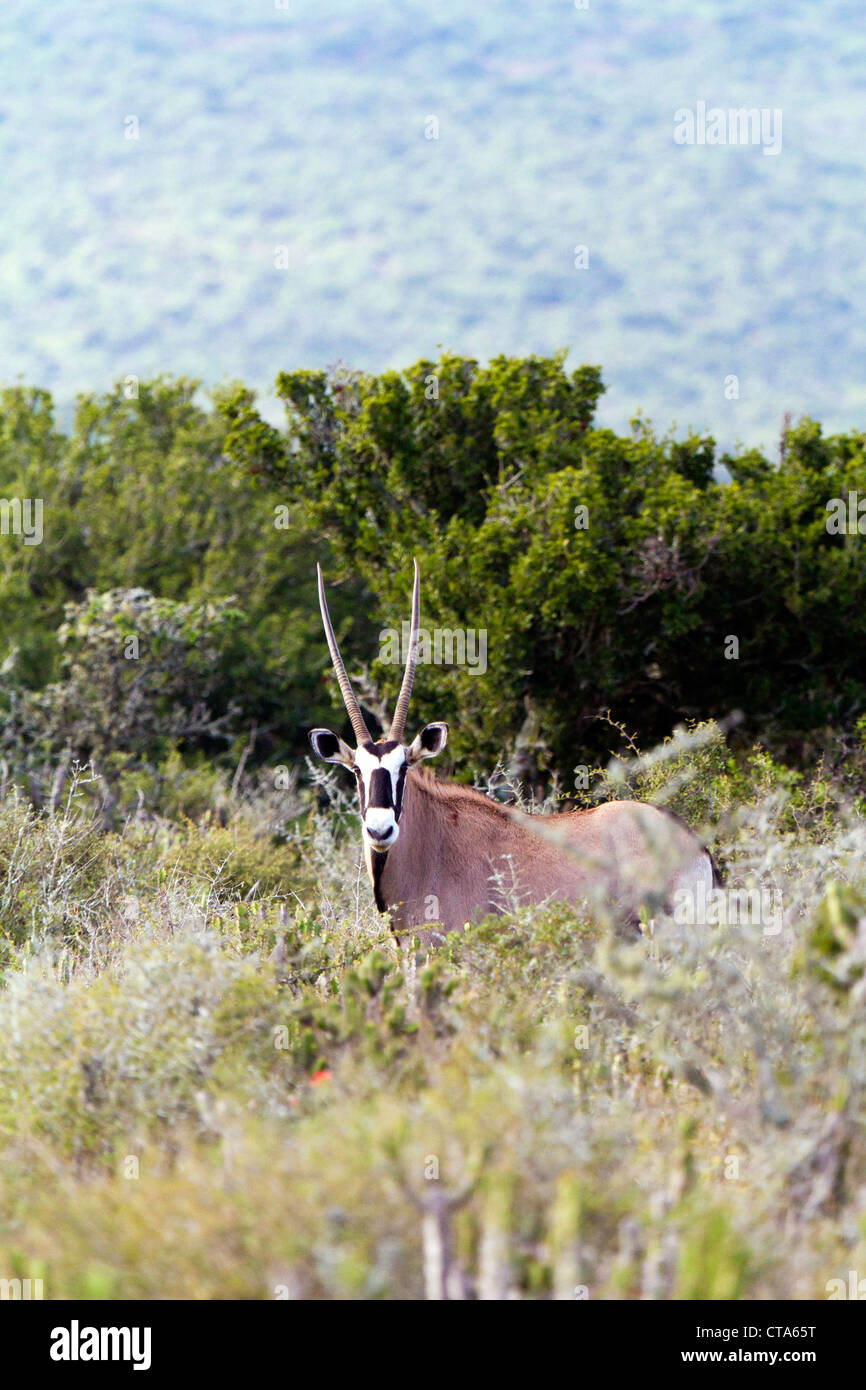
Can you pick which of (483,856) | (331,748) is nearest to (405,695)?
(331,748)

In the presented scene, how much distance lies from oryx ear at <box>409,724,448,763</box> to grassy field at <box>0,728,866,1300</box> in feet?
3.54

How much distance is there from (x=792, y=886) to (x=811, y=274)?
141889mm

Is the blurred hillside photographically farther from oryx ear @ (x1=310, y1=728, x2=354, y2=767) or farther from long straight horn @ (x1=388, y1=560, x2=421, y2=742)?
oryx ear @ (x1=310, y1=728, x2=354, y2=767)

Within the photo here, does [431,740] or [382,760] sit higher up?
[431,740]

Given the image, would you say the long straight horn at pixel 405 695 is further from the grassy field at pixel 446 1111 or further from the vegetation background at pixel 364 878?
the grassy field at pixel 446 1111

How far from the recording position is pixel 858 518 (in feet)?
38.9

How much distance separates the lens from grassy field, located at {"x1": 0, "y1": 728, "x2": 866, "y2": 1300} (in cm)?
360

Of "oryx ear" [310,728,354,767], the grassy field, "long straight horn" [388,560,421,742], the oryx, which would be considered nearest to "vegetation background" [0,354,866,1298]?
the grassy field

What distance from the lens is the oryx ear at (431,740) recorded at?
24.3 feet

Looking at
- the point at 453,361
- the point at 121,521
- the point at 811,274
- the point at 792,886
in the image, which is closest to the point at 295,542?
the point at 121,521

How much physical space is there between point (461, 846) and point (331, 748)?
0.91 metres

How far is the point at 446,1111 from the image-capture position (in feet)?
12.7

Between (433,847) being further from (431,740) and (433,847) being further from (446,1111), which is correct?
(446,1111)

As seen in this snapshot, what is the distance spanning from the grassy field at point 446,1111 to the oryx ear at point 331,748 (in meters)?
0.95
